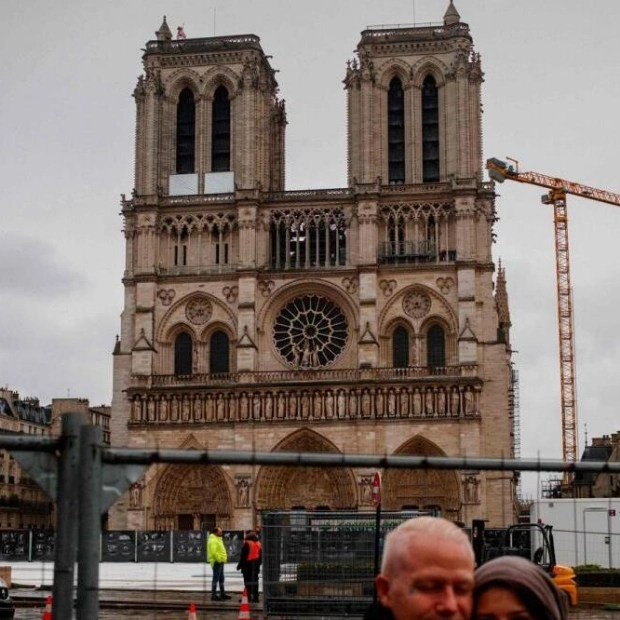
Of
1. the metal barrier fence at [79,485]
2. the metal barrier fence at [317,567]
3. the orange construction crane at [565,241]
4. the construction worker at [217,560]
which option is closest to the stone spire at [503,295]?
the orange construction crane at [565,241]

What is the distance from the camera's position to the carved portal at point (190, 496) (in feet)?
168

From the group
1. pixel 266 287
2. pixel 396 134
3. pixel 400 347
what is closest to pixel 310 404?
pixel 400 347

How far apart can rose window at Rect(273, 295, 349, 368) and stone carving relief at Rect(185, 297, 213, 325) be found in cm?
302

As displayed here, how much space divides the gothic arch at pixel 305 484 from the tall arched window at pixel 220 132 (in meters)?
12.9

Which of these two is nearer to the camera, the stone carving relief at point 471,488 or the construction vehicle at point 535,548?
the construction vehicle at point 535,548

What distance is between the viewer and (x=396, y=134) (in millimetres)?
53844

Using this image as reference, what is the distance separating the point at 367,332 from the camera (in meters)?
51.0

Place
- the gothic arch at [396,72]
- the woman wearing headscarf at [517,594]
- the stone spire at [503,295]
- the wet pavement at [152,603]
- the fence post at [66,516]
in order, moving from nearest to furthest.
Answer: the woman wearing headscarf at [517,594] < the fence post at [66,516] < the wet pavement at [152,603] < the gothic arch at [396,72] < the stone spire at [503,295]

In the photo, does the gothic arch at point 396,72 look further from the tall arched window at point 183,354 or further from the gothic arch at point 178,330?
the tall arched window at point 183,354

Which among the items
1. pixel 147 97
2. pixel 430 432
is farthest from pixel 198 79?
pixel 430 432

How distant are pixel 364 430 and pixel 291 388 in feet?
11.8

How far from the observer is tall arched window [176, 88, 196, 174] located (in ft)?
180

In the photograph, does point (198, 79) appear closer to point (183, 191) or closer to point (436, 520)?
point (183, 191)

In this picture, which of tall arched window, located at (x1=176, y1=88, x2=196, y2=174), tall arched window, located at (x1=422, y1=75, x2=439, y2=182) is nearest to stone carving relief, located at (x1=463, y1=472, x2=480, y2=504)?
tall arched window, located at (x1=422, y1=75, x2=439, y2=182)
